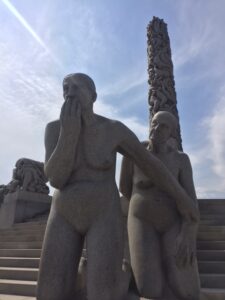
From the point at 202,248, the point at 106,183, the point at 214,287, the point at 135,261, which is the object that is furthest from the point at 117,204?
the point at 202,248

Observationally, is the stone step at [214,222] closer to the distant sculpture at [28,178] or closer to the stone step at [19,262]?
the stone step at [19,262]

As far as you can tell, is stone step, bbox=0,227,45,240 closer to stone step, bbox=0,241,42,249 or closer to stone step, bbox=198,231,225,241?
stone step, bbox=0,241,42,249

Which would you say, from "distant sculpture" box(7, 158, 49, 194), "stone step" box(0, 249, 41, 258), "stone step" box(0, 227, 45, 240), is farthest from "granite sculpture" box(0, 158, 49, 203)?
"stone step" box(0, 249, 41, 258)

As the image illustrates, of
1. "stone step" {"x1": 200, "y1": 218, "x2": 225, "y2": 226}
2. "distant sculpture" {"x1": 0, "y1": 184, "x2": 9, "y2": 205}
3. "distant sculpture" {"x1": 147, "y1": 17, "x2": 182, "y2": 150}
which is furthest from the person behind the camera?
"distant sculpture" {"x1": 147, "y1": 17, "x2": 182, "y2": 150}

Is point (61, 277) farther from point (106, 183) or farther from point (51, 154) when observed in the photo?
point (51, 154)

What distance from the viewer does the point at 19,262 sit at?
18.8ft

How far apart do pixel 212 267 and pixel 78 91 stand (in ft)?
11.5

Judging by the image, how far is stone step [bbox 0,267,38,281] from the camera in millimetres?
4980

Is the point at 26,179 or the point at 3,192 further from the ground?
the point at 26,179

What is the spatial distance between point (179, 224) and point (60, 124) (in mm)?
1391

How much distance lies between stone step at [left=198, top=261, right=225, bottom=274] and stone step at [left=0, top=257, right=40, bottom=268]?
2800mm

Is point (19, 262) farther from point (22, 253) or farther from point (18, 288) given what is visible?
point (18, 288)

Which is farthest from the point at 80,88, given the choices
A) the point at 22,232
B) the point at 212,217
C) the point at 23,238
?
the point at 22,232

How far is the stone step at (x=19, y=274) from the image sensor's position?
498 cm
